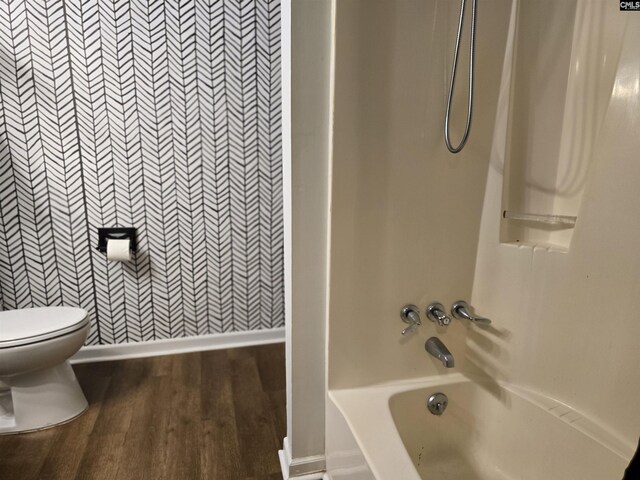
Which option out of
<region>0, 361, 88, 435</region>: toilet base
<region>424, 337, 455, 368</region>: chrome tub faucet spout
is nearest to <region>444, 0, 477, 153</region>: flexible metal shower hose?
<region>424, 337, 455, 368</region>: chrome tub faucet spout

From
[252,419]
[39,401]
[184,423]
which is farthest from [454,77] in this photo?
[39,401]

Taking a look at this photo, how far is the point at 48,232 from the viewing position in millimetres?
2117

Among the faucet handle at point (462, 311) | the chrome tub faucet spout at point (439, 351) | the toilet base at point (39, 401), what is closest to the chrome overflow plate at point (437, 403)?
the chrome tub faucet spout at point (439, 351)

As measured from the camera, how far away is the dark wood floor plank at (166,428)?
1.53 m

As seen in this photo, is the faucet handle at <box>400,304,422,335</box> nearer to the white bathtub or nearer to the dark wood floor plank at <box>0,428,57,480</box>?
the white bathtub

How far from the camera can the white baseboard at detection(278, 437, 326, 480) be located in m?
1.47

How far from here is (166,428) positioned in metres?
1.75

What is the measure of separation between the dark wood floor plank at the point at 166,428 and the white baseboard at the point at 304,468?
78mm

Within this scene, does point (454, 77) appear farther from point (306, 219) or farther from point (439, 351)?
point (439, 351)

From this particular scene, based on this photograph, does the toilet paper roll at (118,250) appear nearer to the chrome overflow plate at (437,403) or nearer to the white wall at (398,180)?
the white wall at (398,180)

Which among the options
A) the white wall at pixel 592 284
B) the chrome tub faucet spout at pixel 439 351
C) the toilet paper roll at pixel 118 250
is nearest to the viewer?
the white wall at pixel 592 284

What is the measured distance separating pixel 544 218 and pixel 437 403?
696mm

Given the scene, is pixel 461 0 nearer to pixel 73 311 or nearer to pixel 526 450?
pixel 526 450

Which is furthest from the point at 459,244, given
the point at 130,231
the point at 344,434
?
the point at 130,231
